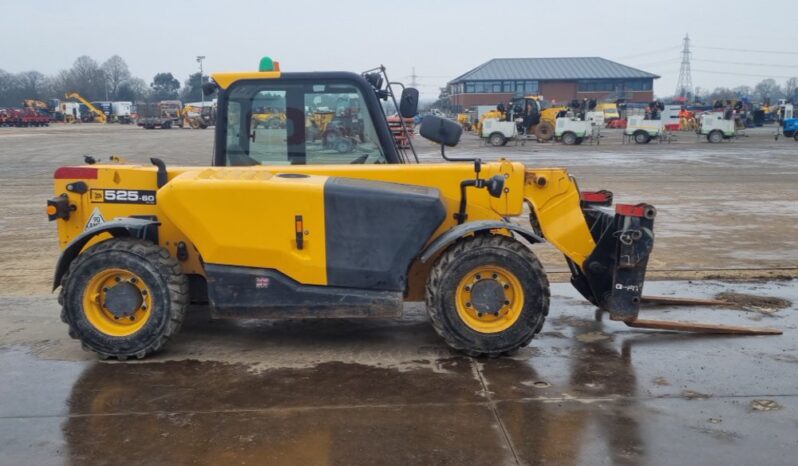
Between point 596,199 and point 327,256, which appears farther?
point 596,199

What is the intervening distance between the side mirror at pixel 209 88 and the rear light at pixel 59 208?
1.49 m

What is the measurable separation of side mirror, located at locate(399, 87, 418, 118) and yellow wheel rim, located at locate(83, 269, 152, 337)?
7.98ft

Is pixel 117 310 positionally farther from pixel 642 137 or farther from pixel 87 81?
pixel 87 81

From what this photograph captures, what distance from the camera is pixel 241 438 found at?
4.38m

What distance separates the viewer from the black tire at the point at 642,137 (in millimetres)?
38344

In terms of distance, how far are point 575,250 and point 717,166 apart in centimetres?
2003

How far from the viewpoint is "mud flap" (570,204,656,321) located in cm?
575

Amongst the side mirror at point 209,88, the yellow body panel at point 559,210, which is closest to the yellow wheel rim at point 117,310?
the side mirror at point 209,88

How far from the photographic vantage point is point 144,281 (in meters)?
5.59

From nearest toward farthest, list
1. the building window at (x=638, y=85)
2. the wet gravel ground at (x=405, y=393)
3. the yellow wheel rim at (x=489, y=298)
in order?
the wet gravel ground at (x=405, y=393) < the yellow wheel rim at (x=489, y=298) < the building window at (x=638, y=85)

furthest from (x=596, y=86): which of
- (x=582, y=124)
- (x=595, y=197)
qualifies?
(x=595, y=197)

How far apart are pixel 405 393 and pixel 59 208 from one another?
326 cm

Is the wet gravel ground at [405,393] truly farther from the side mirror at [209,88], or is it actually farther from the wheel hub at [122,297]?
the side mirror at [209,88]

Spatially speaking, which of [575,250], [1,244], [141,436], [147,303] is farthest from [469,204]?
[1,244]
